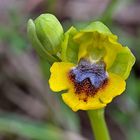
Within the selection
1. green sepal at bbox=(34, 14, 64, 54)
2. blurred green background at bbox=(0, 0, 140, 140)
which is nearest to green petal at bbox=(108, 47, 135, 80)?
green sepal at bbox=(34, 14, 64, 54)

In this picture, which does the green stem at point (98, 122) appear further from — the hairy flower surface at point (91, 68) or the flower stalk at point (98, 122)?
the hairy flower surface at point (91, 68)

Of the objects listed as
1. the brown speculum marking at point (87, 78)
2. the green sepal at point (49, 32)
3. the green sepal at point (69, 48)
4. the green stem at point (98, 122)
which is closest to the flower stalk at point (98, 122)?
the green stem at point (98, 122)

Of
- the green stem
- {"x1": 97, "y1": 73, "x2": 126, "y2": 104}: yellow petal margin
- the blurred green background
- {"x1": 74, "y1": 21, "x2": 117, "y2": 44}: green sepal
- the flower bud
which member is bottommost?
the blurred green background

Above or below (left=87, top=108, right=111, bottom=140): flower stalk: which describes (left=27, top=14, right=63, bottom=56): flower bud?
above

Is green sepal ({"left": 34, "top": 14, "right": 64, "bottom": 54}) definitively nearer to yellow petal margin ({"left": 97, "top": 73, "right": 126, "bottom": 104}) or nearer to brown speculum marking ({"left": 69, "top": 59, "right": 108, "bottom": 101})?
brown speculum marking ({"left": 69, "top": 59, "right": 108, "bottom": 101})

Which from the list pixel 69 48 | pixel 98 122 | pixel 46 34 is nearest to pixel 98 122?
pixel 98 122

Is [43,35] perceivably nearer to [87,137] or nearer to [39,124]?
[39,124]
